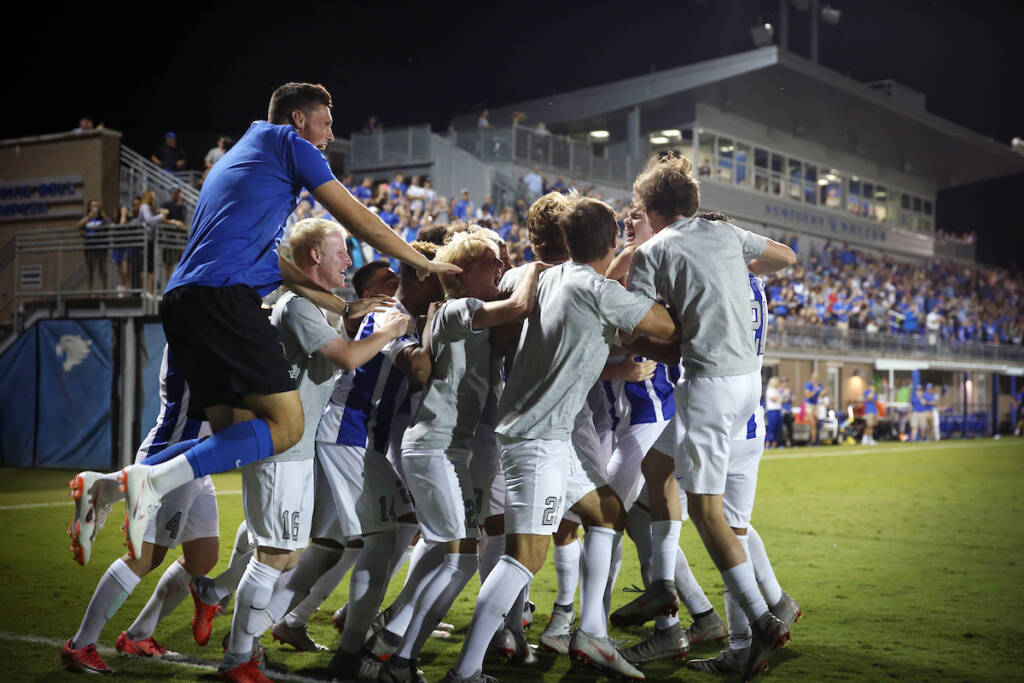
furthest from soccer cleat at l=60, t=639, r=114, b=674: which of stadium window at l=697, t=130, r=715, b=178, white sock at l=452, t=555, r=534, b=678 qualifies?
stadium window at l=697, t=130, r=715, b=178

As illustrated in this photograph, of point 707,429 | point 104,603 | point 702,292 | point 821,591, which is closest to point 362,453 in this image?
point 104,603

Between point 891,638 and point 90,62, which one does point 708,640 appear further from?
point 90,62

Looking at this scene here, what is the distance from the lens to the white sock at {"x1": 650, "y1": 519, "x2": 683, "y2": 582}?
15.3ft

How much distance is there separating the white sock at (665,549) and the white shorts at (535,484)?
30.0 inches

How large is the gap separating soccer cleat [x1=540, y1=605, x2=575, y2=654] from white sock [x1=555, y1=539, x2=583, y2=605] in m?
0.07

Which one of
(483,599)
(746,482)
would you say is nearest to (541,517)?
(483,599)

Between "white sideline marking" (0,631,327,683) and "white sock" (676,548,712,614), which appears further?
"white sock" (676,548,712,614)

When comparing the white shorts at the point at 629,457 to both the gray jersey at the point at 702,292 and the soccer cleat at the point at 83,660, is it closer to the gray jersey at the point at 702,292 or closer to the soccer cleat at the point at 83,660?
the gray jersey at the point at 702,292

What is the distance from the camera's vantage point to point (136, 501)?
3.93 m

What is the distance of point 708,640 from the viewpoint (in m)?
5.26

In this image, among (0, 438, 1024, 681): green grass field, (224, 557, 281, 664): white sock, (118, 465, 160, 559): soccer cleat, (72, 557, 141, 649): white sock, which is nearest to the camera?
(118, 465, 160, 559): soccer cleat

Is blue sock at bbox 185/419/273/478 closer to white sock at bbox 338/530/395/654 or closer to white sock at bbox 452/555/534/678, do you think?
white sock at bbox 338/530/395/654

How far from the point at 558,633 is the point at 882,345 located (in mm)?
34433

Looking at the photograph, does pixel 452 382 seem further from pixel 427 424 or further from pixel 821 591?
pixel 821 591
